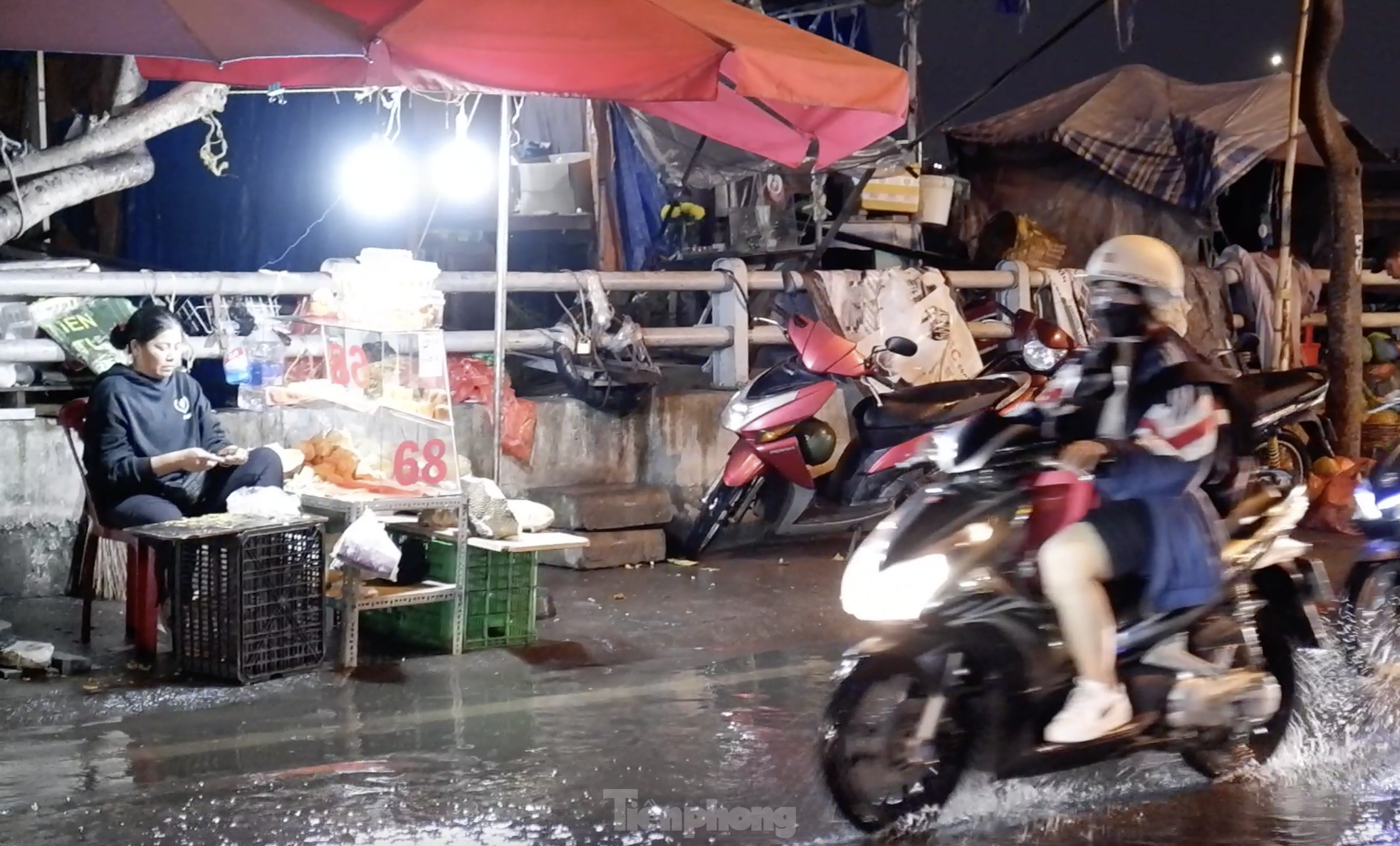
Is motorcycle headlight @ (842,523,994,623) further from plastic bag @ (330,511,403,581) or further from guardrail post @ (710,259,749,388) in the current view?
guardrail post @ (710,259,749,388)

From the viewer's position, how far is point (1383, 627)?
7.06 m

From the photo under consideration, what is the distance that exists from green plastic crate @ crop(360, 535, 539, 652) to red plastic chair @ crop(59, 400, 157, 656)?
43.5 inches

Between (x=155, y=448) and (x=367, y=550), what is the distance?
124 cm

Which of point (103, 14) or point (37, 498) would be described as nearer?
point (103, 14)

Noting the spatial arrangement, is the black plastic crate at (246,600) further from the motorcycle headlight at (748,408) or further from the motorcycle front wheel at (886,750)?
the motorcycle headlight at (748,408)

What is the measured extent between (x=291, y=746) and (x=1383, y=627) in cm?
493

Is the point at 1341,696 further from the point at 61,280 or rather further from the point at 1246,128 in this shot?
the point at 1246,128

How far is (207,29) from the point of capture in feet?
20.4

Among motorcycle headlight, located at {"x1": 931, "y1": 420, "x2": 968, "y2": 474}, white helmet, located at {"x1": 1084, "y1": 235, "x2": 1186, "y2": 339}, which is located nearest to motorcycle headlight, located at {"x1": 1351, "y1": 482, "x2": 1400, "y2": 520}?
white helmet, located at {"x1": 1084, "y1": 235, "x2": 1186, "y2": 339}

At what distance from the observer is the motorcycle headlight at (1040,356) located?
409 inches

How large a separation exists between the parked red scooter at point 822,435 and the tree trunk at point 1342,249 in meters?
3.79

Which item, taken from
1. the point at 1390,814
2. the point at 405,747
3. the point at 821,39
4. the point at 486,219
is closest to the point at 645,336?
the point at 821,39

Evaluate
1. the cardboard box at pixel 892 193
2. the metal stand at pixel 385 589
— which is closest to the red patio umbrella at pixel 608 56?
the metal stand at pixel 385 589

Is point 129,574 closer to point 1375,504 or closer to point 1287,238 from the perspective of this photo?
point 1375,504
